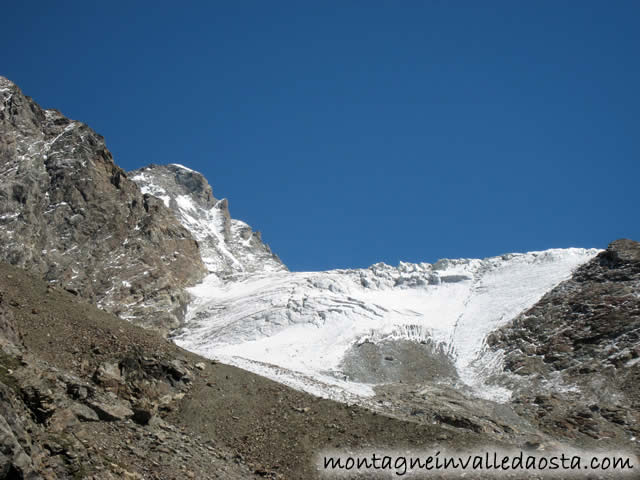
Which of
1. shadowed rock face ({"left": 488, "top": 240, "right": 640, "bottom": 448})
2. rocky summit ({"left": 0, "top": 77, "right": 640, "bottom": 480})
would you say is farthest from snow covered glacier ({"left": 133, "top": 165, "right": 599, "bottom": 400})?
shadowed rock face ({"left": 488, "top": 240, "right": 640, "bottom": 448})

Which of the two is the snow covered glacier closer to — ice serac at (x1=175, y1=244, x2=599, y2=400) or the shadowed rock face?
ice serac at (x1=175, y1=244, x2=599, y2=400)

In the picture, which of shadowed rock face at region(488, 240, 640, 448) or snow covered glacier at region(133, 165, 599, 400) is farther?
snow covered glacier at region(133, 165, 599, 400)

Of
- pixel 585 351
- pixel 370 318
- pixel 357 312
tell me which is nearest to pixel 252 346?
pixel 370 318

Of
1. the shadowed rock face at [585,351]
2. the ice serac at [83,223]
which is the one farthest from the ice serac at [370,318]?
the ice serac at [83,223]

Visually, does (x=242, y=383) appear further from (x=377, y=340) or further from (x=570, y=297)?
(x=570, y=297)

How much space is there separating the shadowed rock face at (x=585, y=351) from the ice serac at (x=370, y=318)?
3081mm

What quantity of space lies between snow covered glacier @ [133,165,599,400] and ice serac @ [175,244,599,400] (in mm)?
Answer: 158

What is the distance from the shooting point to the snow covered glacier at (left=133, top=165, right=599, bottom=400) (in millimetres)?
61000

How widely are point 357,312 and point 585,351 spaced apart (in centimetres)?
3033

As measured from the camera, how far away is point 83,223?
95.6 metres

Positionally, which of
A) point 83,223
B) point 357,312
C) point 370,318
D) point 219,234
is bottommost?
point 370,318

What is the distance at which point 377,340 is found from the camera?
6950cm

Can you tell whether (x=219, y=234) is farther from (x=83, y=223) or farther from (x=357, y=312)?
(x=357, y=312)

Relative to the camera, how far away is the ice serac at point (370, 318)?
6012 cm
